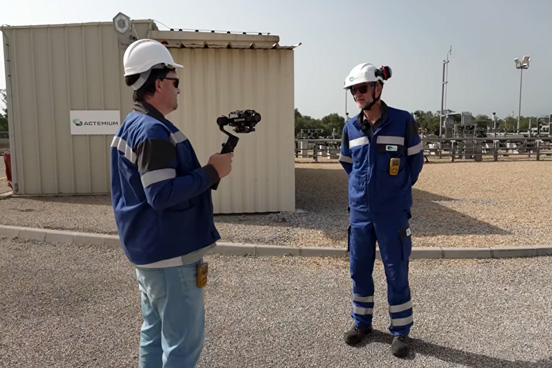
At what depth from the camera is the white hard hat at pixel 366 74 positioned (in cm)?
362

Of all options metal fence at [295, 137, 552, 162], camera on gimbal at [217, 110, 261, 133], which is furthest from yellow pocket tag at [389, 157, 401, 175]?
metal fence at [295, 137, 552, 162]

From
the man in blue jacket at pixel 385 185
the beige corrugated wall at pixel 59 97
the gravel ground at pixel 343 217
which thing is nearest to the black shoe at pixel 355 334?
the man in blue jacket at pixel 385 185

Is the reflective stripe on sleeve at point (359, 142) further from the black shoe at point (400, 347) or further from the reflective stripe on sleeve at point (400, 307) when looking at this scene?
the black shoe at point (400, 347)

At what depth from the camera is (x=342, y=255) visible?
6332mm

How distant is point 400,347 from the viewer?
3.55 m

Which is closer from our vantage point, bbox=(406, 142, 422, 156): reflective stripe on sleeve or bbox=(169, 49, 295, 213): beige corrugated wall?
bbox=(406, 142, 422, 156): reflective stripe on sleeve

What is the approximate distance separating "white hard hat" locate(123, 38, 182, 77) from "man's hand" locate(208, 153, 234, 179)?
1.65 ft

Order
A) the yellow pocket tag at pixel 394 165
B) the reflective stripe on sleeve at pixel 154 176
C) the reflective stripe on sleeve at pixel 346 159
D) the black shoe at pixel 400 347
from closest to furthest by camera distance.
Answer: the reflective stripe on sleeve at pixel 154 176 < the black shoe at pixel 400 347 < the yellow pocket tag at pixel 394 165 < the reflective stripe on sleeve at pixel 346 159

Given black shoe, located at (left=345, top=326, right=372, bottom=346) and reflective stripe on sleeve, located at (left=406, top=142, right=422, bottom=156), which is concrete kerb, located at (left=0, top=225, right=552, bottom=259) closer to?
black shoe, located at (left=345, top=326, right=372, bottom=346)

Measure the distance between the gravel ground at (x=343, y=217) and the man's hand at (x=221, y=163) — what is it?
4.37 m

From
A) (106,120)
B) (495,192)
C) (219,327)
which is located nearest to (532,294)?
(219,327)

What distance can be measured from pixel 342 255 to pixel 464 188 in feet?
26.6

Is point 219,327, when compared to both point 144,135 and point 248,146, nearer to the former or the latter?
point 144,135

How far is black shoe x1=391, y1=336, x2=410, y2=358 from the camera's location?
11.6 feet
